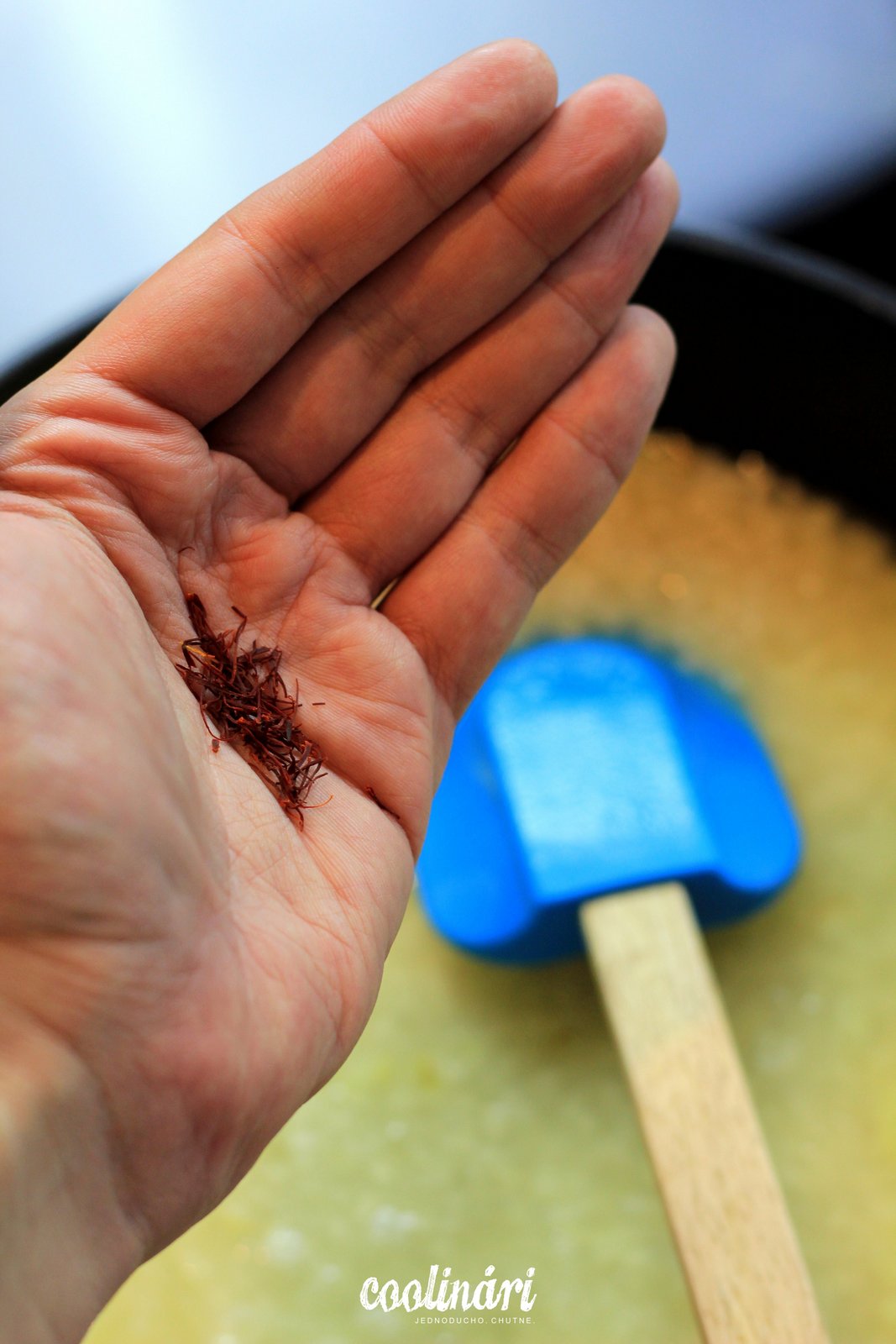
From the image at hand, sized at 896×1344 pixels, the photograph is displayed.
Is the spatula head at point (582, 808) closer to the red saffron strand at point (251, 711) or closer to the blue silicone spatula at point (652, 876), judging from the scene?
the blue silicone spatula at point (652, 876)

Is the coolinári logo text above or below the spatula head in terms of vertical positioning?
below

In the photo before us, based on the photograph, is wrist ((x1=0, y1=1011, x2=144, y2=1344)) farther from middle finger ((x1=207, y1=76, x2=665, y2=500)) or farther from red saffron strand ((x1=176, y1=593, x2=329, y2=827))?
middle finger ((x1=207, y1=76, x2=665, y2=500))

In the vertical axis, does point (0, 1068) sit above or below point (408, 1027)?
above

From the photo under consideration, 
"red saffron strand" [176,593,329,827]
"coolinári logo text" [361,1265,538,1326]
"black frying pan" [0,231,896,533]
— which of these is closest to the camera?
"red saffron strand" [176,593,329,827]

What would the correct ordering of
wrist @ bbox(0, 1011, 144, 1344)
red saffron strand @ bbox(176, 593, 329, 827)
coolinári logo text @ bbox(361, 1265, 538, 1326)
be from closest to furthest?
1. wrist @ bbox(0, 1011, 144, 1344)
2. red saffron strand @ bbox(176, 593, 329, 827)
3. coolinári logo text @ bbox(361, 1265, 538, 1326)

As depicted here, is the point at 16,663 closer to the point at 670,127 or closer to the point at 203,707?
the point at 203,707

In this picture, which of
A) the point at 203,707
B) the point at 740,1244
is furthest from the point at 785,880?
the point at 203,707

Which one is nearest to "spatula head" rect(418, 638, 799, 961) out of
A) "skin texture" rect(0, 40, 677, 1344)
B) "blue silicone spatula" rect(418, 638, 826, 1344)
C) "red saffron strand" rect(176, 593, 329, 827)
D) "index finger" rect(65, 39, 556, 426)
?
"blue silicone spatula" rect(418, 638, 826, 1344)
